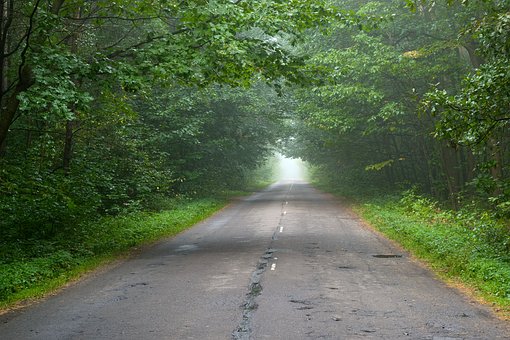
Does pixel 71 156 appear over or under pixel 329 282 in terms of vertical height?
over

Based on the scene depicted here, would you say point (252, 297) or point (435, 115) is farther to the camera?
point (435, 115)

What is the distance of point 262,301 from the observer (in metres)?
7.84

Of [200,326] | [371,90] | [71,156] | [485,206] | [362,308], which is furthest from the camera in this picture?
[371,90]

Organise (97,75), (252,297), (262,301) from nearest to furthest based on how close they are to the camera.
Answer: (262,301)
(252,297)
(97,75)

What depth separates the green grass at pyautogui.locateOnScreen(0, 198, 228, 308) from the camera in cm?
936

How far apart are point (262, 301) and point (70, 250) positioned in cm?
671

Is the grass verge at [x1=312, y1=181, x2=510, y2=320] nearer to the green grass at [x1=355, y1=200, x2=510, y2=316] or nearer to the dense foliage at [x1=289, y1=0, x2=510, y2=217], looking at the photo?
the green grass at [x1=355, y1=200, x2=510, y2=316]

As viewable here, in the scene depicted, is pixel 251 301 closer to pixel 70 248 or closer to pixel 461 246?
pixel 461 246

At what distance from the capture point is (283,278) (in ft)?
31.4

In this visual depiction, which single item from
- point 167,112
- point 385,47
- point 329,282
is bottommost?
point 329,282

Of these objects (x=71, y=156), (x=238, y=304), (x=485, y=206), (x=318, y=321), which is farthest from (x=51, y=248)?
(x=485, y=206)

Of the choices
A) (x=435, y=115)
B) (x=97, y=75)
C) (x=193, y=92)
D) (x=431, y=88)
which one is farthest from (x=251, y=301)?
(x=193, y=92)

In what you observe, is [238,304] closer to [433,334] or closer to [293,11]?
[433,334]

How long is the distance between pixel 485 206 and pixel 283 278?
42.4 ft
